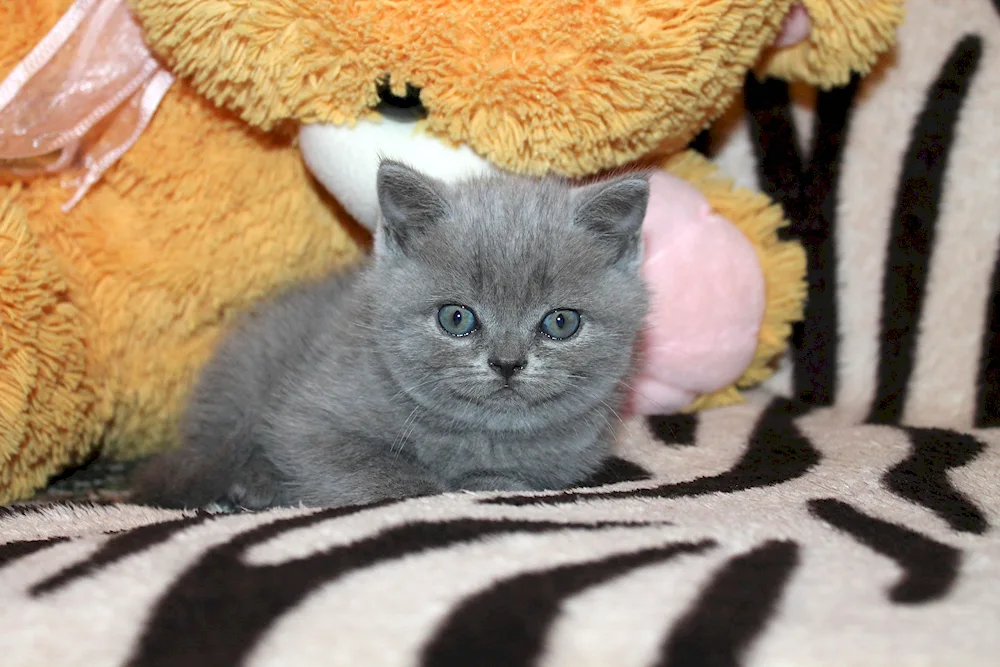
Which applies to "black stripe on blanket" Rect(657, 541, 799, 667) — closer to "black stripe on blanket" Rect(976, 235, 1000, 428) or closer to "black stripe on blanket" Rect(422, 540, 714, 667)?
"black stripe on blanket" Rect(422, 540, 714, 667)

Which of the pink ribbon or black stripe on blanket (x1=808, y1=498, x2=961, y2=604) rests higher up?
the pink ribbon

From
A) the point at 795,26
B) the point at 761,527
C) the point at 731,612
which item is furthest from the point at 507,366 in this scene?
the point at 795,26

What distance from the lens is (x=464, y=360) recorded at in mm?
1390

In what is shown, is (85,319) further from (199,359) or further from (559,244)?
(559,244)

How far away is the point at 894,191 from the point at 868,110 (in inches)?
6.3

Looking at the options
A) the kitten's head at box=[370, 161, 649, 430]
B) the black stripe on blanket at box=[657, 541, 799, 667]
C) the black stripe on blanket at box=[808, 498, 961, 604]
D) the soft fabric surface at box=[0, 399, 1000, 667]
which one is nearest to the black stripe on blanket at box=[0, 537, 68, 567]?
the soft fabric surface at box=[0, 399, 1000, 667]

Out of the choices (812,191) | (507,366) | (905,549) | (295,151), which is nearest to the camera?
(905,549)

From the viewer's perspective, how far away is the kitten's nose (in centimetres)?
136

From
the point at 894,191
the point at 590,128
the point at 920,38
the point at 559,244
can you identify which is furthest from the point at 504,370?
the point at 920,38

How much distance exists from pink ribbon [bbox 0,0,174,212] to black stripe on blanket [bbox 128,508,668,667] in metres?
0.79

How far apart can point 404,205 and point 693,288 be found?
0.52 meters

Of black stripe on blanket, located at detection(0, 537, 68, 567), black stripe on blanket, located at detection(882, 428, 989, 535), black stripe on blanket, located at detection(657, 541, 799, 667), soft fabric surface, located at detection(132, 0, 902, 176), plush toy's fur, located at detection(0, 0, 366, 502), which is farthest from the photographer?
plush toy's fur, located at detection(0, 0, 366, 502)

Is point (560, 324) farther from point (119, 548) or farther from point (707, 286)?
point (119, 548)

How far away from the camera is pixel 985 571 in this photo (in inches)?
40.8
